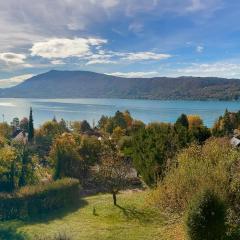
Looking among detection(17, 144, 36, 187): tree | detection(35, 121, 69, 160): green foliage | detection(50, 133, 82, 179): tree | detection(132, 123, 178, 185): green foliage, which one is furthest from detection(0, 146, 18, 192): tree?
detection(35, 121, 69, 160): green foliage

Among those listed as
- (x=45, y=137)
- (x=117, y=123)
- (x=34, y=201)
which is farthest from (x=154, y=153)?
(x=117, y=123)

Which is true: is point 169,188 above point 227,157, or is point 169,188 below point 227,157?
below

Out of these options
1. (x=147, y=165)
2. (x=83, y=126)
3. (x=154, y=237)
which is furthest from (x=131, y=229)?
(x=83, y=126)

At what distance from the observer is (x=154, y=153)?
37531mm

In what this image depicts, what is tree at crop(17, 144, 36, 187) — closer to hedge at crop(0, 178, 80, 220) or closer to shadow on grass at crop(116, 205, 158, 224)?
hedge at crop(0, 178, 80, 220)

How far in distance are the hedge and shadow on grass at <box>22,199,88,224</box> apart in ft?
2.31

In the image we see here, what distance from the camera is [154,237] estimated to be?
25922 millimetres

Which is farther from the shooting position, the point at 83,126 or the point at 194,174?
the point at 83,126

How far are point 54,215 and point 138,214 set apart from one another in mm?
8115

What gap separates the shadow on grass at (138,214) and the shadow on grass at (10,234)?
8.33m

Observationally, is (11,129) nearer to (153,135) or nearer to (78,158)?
(78,158)

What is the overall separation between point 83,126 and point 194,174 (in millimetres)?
84374

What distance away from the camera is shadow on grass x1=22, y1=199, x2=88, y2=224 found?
33.6m

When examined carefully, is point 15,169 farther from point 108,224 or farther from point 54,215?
point 108,224
